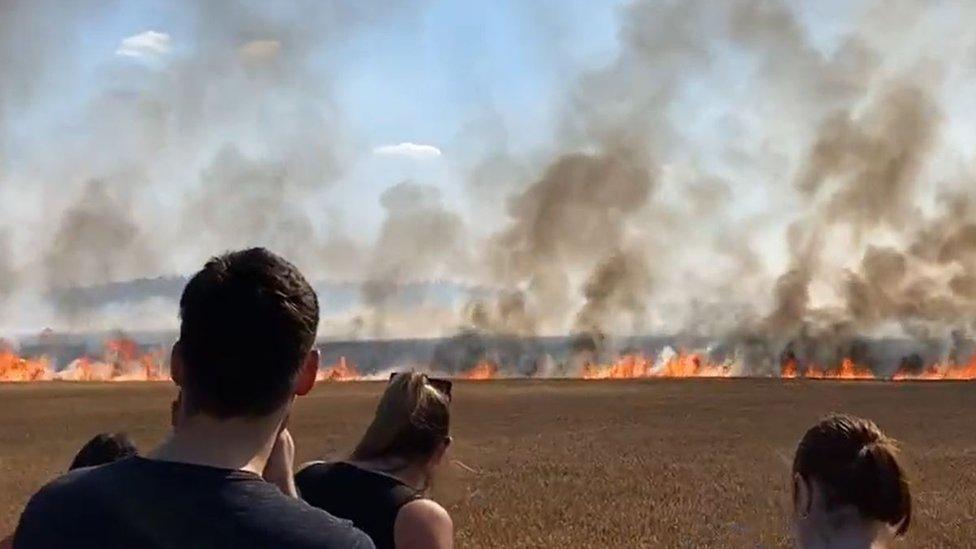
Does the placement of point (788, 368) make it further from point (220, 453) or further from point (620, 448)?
point (220, 453)

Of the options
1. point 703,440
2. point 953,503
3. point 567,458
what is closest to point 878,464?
point 953,503

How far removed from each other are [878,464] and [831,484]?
0.18 metres

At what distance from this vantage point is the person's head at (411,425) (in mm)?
4773

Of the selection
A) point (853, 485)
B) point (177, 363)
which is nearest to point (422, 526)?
point (853, 485)

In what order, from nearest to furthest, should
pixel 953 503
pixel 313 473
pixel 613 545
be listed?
1. pixel 313 473
2. pixel 613 545
3. pixel 953 503

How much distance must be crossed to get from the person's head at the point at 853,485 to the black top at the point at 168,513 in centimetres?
237

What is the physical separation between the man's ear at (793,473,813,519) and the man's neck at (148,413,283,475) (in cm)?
248

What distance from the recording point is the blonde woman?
4598mm

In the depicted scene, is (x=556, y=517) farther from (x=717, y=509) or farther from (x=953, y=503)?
(x=953, y=503)

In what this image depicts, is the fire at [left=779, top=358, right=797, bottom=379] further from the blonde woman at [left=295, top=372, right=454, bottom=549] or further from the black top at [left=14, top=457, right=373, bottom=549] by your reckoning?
the black top at [left=14, top=457, right=373, bottom=549]

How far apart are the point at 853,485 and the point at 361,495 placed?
5.99 feet

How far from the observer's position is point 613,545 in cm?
1714

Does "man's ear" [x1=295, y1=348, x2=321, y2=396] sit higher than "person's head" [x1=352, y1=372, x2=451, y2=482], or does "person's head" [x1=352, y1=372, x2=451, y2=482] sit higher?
"man's ear" [x1=295, y1=348, x2=321, y2=396]

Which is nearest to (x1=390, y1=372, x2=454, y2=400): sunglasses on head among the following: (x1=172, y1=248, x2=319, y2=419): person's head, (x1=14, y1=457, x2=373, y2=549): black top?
(x1=172, y1=248, x2=319, y2=419): person's head
